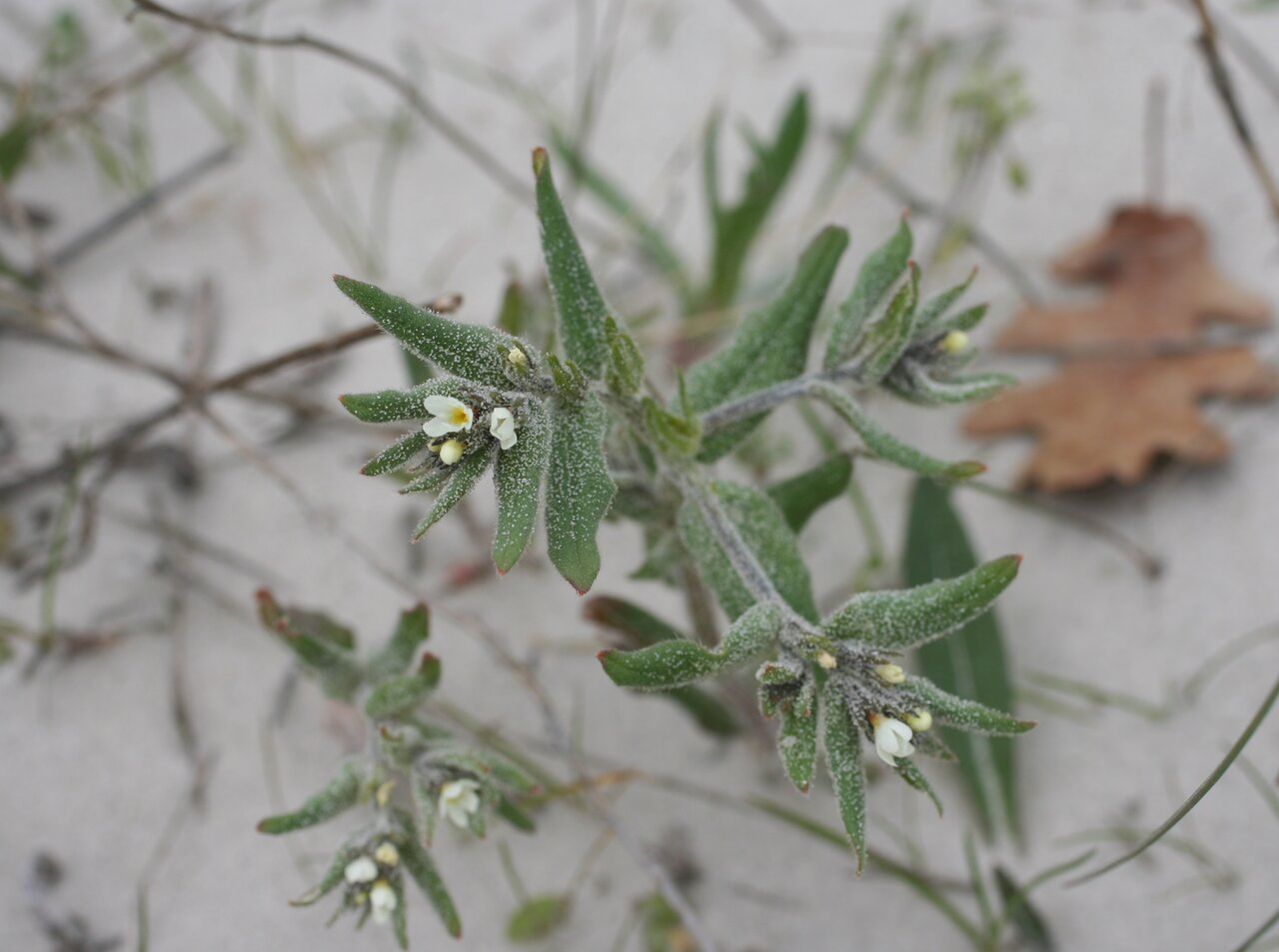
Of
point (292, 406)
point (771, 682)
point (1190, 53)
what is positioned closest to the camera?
point (771, 682)

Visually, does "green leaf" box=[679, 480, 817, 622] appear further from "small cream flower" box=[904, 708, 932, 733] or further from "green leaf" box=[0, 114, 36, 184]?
"green leaf" box=[0, 114, 36, 184]

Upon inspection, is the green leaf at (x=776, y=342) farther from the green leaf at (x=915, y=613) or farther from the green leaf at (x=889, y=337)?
the green leaf at (x=915, y=613)

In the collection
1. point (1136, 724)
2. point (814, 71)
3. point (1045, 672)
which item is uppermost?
point (814, 71)

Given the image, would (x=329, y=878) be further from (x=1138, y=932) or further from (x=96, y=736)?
(x=1138, y=932)

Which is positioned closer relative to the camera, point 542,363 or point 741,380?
point 542,363

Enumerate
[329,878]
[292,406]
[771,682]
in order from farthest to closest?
[292,406] < [329,878] < [771,682]

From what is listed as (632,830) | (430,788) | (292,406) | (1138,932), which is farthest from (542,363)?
(1138,932)

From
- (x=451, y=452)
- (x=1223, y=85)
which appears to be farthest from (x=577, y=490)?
(x=1223, y=85)
